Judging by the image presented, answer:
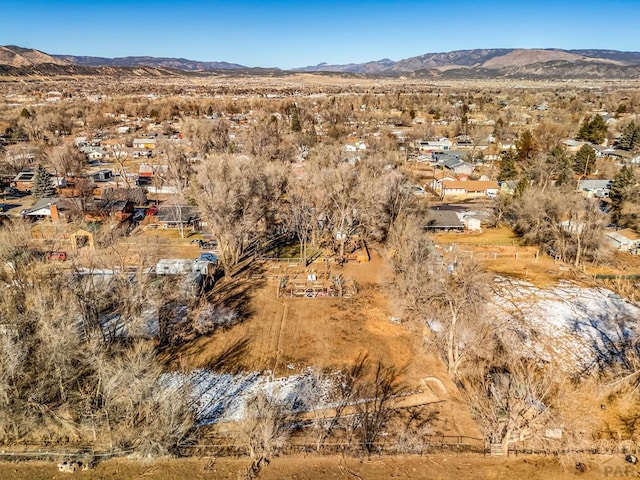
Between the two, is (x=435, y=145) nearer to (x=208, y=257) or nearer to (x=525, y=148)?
(x=525, y=148)

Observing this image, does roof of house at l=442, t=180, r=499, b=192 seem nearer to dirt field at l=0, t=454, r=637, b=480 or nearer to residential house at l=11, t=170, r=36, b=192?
dirt field at l=0, t=454, r=637, b=480

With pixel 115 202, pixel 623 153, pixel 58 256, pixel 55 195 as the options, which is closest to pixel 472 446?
pixel 58 256

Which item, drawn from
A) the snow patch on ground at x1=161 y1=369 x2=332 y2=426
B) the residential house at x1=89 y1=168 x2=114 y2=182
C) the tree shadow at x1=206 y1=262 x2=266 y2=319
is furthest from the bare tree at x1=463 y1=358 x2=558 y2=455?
the residential house at x1=89 y1=168 x2=114 y2=182

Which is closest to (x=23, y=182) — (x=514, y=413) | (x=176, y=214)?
(x=176, y=214)

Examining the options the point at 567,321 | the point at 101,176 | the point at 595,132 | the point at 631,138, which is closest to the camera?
the point at 567,321

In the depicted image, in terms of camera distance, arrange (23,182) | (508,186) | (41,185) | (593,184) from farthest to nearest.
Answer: (23,182), (508,186), (593,184), (41,185)

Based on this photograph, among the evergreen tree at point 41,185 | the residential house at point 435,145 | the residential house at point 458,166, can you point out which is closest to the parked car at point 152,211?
the evergreen tree at point 41,185

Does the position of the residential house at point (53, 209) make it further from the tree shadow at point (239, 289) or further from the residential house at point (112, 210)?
the tree shadow at point (239, 289)
